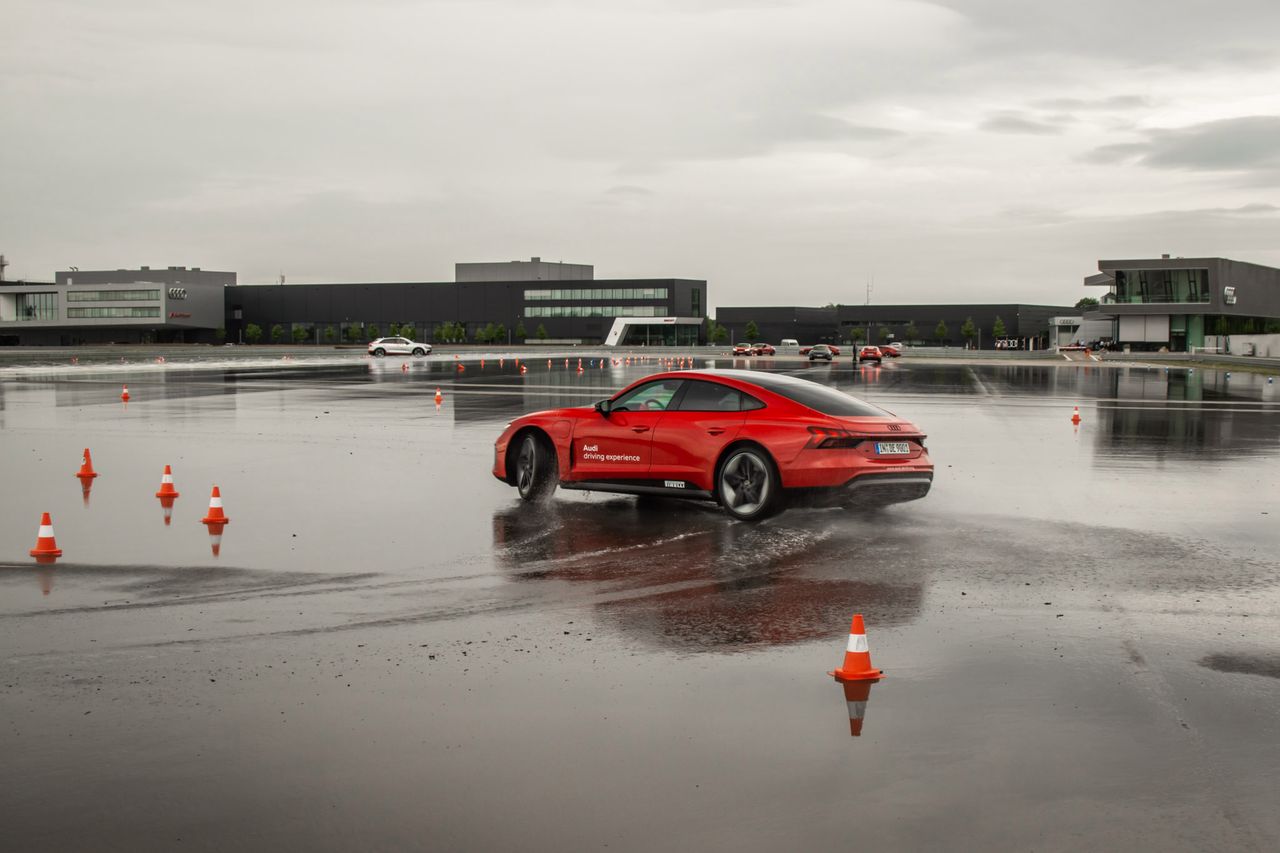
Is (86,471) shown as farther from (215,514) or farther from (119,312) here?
(119,312)

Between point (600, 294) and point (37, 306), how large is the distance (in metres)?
76.1

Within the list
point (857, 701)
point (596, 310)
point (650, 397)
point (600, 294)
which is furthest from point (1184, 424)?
point (600, 294)

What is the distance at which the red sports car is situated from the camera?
12.0 m

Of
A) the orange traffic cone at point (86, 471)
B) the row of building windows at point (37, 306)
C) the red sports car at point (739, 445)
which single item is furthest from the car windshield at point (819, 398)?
the row of building windows at point (37, 306)

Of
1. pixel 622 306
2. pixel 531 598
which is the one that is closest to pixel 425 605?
pixel 531 598

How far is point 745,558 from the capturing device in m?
10.2

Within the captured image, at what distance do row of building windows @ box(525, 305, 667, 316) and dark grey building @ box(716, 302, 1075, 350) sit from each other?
1065 inches

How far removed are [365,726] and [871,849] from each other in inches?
97.8

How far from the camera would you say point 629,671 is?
6.72 metres

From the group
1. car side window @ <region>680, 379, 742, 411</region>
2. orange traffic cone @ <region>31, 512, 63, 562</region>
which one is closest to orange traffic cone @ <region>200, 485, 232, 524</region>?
orange traffic cone @ <region>31, 512, 63, 562</region>

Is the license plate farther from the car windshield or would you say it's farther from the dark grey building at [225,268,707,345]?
the dark grey building at [225,268,707,345]

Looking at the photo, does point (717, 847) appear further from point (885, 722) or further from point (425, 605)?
point (425, 605)

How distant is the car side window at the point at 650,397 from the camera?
42.9 ft

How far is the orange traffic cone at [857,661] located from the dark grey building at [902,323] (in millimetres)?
176147
